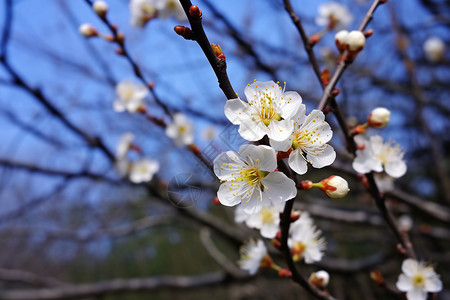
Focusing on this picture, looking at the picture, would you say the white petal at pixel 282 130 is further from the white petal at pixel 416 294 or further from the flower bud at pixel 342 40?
the white petal at pixel 416 294

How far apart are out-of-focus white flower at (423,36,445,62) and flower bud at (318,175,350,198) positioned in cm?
397

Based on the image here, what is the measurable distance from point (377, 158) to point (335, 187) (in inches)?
16.9

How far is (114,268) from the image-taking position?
17.5 ft

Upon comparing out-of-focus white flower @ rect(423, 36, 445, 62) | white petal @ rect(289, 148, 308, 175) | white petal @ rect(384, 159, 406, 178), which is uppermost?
out-of-focus white flower @ rect(423, 36, 445, 62)

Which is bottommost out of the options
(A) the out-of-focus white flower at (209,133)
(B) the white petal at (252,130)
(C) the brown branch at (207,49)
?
(A) the out-of-focus white flower at (209,133)

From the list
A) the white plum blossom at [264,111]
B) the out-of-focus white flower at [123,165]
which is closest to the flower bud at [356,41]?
the white plum blossom at [264,111]

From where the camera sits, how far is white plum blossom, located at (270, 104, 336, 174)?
0.64 meters

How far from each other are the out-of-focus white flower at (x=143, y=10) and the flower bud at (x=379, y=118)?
4.55ft

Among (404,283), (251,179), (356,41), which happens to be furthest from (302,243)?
(356,41)

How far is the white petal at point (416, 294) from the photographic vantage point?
35.2 inches

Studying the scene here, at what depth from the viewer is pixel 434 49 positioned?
3787mm

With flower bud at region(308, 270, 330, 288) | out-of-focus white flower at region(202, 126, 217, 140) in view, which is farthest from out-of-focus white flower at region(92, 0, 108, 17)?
out-of-focus white flower at region(202, 126, 217, 140)

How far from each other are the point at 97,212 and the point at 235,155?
139 inches

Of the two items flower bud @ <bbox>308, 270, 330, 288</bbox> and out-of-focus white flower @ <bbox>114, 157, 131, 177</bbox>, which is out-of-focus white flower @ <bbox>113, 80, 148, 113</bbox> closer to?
out-of-focus white flower @ <bbox>114, 157, 131, 177</bbox>
